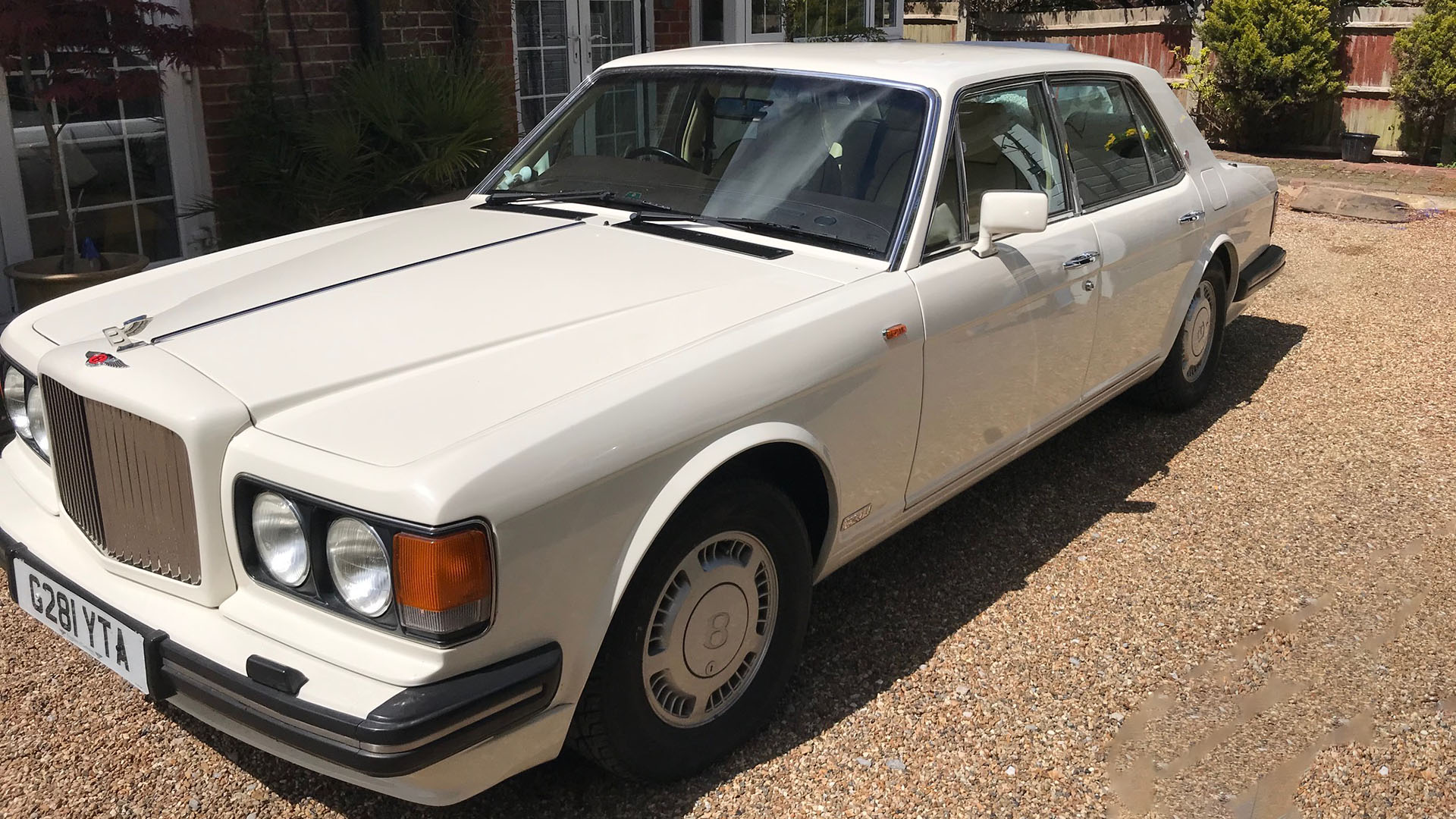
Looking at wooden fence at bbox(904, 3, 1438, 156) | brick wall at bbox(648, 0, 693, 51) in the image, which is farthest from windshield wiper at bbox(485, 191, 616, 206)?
wooden fence at bbox(904, 3, 1438, 156)

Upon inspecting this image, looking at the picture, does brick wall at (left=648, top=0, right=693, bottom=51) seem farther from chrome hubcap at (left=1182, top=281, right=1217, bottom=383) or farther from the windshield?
the windshield

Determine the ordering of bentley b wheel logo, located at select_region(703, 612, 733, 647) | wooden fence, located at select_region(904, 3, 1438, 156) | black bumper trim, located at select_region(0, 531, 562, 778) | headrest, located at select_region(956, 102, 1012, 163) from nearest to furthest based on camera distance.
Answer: black bumper trim, located at select_region(0, 531, 562, 778) < bentley b wheel logo, located at select_region(703, 612, 733, 647) < headrest, located at select_region(956, 102, 1012, 163) < wooden fence, located at select_region(904, 3, 1438, 156)

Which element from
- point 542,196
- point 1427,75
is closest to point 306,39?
point 542,196

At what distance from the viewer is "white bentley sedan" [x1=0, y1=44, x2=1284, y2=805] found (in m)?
2.33

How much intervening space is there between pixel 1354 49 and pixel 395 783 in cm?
1473

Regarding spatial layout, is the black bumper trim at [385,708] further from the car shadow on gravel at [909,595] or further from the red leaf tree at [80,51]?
the red leaf tree at [80,51]

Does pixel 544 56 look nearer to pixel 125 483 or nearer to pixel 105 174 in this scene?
pixel 105 174

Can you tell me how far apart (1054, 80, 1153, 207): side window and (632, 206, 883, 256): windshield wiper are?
1.27 m

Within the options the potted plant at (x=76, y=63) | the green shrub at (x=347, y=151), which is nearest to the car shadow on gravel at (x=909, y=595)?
the potted plant at (x=76, y=63)

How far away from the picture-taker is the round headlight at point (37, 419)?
2.99 metres

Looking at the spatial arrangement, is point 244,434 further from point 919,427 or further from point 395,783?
point 919,427

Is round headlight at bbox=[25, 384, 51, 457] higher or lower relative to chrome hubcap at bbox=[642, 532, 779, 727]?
higher

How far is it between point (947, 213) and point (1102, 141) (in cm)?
132

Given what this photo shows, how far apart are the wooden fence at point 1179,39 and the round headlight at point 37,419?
1187 cm
